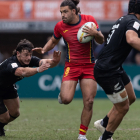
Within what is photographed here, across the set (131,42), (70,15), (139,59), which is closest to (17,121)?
(70,15)

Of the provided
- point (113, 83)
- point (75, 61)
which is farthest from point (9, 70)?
point (113, 83)

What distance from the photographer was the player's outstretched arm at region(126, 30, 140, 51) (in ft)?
15.5

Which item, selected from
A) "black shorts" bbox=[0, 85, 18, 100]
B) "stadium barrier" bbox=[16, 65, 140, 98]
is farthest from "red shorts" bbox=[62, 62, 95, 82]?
"stadium barrier" bbox=[16, 65, 140, 98]

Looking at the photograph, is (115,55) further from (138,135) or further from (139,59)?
(139,59)

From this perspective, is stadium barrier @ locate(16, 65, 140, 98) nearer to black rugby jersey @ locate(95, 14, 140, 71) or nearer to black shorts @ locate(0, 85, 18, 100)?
black shorts @ locate(0, 85, 18, 100)

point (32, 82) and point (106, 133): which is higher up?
point (106, 133)

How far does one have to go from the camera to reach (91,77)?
635cm

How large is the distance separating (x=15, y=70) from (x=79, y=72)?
4.03 feet

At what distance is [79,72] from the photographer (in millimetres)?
6391

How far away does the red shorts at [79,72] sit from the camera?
6.38 metres

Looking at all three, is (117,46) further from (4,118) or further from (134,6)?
(4,118)

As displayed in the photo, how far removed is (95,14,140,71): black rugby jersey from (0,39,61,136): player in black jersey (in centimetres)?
93

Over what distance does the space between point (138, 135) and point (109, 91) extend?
64.3 inches

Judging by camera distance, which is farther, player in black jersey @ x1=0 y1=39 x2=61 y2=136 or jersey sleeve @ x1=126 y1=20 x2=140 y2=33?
player in black jersey @ x1=0 y1=39 x2=61 y2=136
